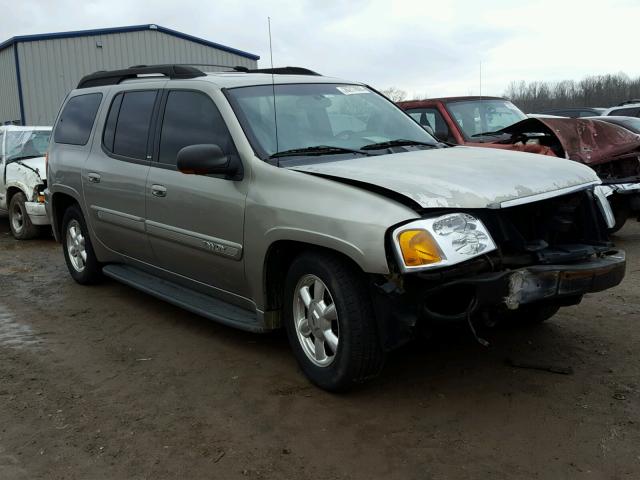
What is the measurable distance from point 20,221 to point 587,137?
7.97 m

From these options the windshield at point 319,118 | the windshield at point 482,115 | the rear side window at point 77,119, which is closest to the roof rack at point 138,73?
the rear side window at point 77,119

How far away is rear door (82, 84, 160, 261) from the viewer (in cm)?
511

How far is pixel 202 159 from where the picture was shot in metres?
3.97

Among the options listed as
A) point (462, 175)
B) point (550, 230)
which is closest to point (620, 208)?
point (550, 230)

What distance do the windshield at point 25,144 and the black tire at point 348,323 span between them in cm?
810

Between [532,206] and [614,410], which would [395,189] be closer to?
[532,206]

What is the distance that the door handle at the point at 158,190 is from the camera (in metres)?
4.74

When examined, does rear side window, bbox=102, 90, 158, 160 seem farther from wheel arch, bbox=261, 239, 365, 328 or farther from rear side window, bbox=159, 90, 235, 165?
wheel arch, bbox=261, 239, 365, 328

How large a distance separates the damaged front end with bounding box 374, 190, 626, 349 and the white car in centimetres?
755

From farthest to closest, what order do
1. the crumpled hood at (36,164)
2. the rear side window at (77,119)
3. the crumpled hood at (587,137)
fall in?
the crumpled hood at (36,164) < the crumpled hood at (587,137) < the rear side window at (77,119)

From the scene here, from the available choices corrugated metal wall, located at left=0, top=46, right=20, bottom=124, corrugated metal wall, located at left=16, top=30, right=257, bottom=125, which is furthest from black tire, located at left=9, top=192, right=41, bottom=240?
corrugated metal wall, located at left=0, top=46, right=20, bottom=124

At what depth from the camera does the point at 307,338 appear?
3.93 metres

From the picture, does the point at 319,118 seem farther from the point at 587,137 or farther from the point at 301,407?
the point at 587,137

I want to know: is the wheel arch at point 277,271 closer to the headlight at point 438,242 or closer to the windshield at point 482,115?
the headlight at point 438,242
